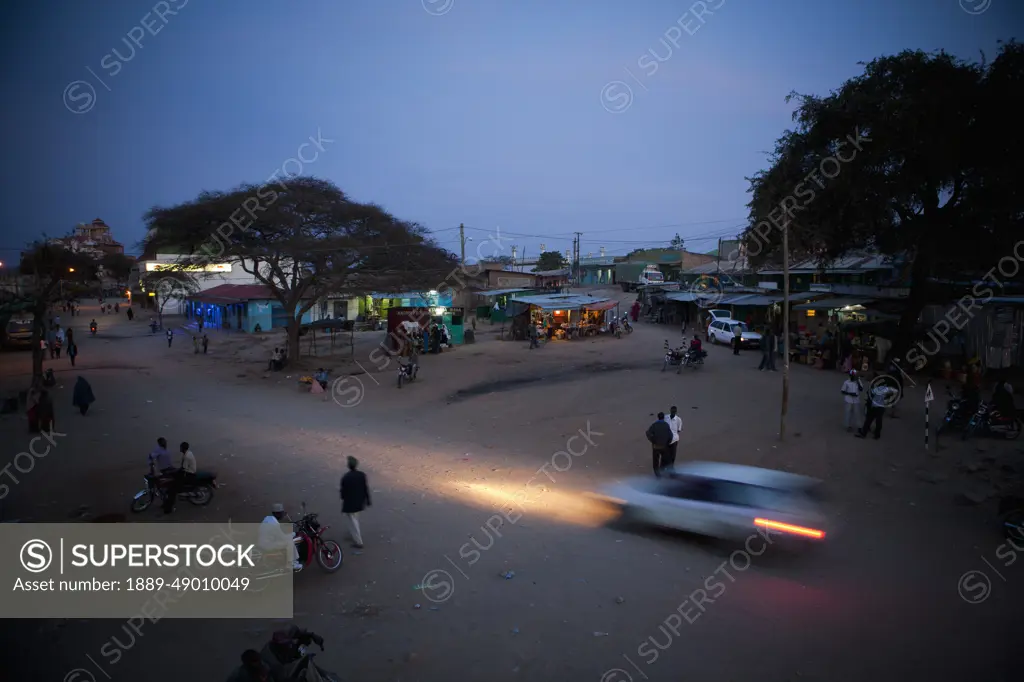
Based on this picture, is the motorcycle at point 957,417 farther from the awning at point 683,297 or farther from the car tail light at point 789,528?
the awning at point 683,297

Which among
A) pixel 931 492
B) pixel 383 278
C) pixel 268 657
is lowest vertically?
pixel 931 492

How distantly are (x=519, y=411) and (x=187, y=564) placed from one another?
1089 cm

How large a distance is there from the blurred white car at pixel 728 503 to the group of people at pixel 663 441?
5.29ft

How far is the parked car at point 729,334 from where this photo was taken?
2742cm

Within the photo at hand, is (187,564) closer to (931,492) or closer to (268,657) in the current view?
(268,657)

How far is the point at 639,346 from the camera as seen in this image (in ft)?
97.9

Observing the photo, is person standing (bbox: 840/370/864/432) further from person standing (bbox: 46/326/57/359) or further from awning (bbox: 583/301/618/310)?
person standing (bbox: 46/326/57/359)

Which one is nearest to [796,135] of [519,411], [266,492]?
[519,411]

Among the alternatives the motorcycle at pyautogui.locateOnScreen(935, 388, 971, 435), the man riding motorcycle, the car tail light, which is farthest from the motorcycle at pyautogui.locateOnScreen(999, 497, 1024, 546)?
the man riding motorcycle

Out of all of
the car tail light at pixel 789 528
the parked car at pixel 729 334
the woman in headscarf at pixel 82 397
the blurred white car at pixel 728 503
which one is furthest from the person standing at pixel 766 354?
the woman in headscarf at pixel 82 397

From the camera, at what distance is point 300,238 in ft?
78.5

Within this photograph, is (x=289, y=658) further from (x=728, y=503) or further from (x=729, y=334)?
(x=729, y=334)

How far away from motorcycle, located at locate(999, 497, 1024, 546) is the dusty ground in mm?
287

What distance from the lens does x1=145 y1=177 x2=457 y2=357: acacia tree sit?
23156 millimetres
